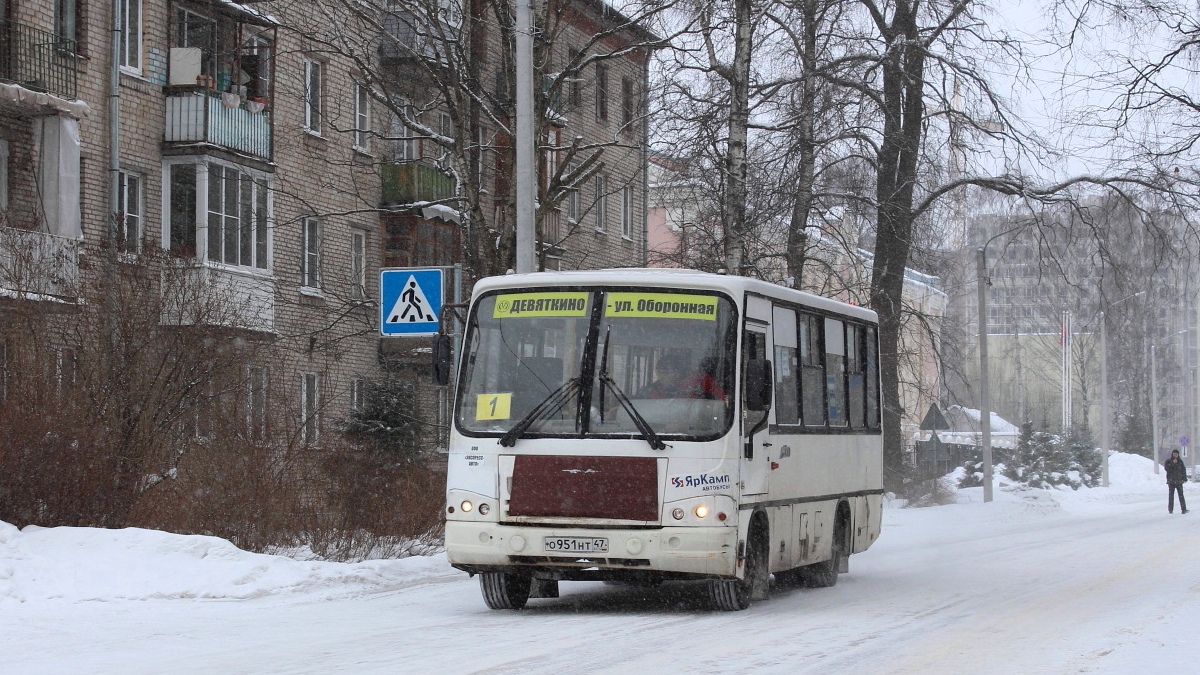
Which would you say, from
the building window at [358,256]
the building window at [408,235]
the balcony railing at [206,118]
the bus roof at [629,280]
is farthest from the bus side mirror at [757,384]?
the building window at [408,235]

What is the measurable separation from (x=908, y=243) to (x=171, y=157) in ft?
46.6

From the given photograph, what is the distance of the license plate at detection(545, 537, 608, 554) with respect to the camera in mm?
12938

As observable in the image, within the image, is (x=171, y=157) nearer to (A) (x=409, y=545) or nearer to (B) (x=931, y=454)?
(A) (x=409, y=545)

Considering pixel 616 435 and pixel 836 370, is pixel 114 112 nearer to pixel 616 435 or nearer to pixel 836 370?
pixel 836 370

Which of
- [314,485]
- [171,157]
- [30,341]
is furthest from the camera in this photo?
[171,157]

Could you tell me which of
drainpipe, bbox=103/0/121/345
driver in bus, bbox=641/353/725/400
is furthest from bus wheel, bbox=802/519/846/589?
drainpipe, bbox=103/0/121/345

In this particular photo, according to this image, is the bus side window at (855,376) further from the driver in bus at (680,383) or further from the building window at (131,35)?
the building window at (131,35)

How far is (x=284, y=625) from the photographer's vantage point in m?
11.8

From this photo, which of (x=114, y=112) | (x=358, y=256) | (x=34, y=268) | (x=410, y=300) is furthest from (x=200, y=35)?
(x=34, y=268)

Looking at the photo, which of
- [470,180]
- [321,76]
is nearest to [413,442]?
[470,180]

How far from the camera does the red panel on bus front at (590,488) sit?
13.0m

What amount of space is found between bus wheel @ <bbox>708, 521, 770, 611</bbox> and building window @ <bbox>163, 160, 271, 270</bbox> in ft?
55.0

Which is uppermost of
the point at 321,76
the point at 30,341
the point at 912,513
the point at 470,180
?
the point at 321,76

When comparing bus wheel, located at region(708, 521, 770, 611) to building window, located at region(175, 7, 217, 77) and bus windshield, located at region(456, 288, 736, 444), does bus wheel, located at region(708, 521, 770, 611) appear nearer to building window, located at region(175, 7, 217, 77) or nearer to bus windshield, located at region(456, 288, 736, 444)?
bus windshield, located at region(456, 288, 736, 444)
